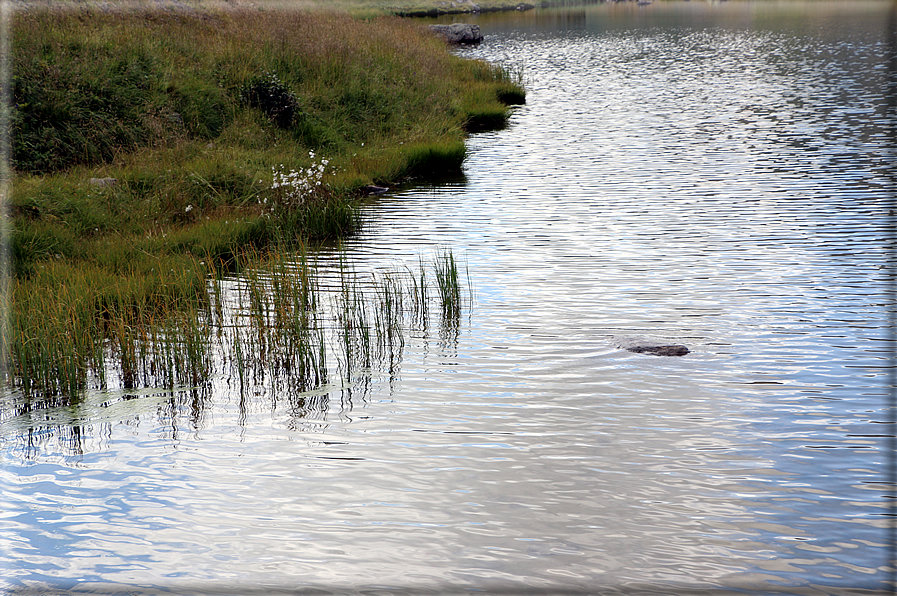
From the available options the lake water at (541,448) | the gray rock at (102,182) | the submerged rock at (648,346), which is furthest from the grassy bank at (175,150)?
the submerged rock at (648,346)

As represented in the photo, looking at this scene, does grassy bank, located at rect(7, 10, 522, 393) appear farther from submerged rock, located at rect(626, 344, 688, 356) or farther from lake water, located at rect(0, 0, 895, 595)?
submerged rock, located at rect(626, 344, 688, 356)

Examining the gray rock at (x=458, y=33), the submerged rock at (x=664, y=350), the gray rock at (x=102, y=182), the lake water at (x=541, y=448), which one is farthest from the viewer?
the gray rock at (x=458, y=33)

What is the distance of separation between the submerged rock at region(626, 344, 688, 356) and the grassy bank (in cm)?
551

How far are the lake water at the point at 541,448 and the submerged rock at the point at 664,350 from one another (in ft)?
0.40

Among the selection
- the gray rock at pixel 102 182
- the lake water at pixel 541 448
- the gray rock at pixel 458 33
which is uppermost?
the gray rock at pixel 458 33

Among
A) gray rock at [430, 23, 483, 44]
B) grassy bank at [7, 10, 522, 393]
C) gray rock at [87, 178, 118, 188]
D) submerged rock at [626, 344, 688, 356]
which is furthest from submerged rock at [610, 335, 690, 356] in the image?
gray rock at [430, 23, 483, 44]

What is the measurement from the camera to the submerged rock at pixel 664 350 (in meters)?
9.08

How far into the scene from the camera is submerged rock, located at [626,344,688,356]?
9.08 meters

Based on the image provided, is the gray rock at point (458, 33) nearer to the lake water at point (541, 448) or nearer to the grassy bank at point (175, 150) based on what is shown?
the grassy bank at point (175, 150)

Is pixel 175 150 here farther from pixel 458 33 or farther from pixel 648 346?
pixel 458 33

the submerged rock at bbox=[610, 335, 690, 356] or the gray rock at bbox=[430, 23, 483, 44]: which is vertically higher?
the gray rock at bbox=[430, 23, 483, 44]

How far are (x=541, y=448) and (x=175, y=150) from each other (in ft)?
45.2

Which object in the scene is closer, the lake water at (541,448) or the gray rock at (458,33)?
the lake water at (541,448)

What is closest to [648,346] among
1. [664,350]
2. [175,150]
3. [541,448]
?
[664,350]
